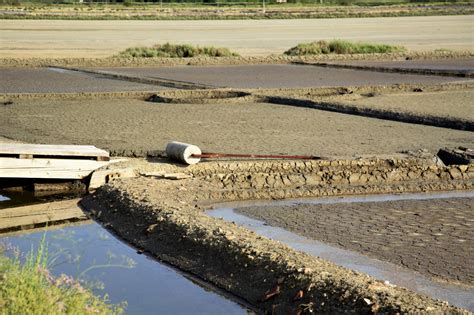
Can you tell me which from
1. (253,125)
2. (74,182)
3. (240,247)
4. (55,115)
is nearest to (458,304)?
(240,247)

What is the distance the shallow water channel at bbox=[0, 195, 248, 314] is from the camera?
23.8ft

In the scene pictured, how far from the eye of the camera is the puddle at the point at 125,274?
726 cm

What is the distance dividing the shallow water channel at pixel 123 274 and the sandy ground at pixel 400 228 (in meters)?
1.57

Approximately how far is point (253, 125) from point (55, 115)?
3500mm

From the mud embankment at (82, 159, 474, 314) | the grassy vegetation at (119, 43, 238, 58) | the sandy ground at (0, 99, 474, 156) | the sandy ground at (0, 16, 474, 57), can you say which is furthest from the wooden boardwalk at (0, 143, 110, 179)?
the sandy ground at (0, 16, 474, 57)

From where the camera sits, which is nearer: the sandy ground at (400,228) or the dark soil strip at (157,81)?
the sandy ground at (400,228)

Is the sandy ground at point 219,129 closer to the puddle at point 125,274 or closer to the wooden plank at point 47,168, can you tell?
the wooden plank at point 47,168

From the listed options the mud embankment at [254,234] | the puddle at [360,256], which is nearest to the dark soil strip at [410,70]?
the mud embankment at [254,234]

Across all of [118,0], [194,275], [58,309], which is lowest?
[118,0]

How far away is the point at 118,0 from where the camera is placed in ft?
381

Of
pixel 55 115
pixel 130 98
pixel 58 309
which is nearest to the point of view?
pixel 58 309

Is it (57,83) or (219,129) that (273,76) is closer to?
(57,83)

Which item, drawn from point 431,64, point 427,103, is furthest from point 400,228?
point 431,64

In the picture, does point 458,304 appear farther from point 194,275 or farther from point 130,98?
point 130,98
